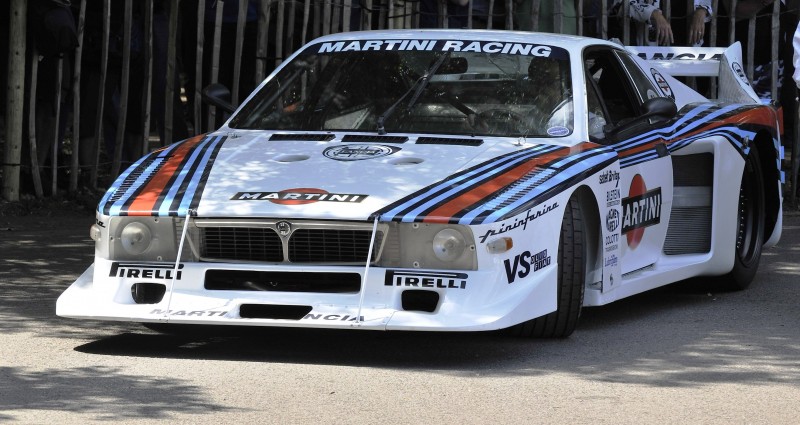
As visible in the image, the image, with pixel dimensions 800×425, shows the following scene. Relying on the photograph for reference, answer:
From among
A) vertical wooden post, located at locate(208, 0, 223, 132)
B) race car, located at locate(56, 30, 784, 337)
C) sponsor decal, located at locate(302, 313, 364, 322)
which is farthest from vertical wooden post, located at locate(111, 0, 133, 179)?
sponsor decal, located at locate(302, 313, 364, 322)

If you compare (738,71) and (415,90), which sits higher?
(738,71)

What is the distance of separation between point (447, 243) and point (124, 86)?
20.3 feet

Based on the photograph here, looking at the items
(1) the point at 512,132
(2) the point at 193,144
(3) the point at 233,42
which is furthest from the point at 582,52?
(3) the point at 233,42

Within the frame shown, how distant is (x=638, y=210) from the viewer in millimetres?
7941

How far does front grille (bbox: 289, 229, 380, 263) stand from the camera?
6.57 m

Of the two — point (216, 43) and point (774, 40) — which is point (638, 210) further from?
point (774, 40)

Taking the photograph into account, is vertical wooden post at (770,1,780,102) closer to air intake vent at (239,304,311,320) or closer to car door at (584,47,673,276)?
car door at (584,47,673,276)

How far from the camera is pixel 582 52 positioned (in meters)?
8.23

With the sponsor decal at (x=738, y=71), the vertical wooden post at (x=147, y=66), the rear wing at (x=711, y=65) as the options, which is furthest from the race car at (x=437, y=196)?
the vertical wooden post at (x=147, y=66)

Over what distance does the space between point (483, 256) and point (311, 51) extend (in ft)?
8.05

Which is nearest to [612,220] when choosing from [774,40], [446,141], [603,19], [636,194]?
[636,194]

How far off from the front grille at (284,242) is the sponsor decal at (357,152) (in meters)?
0.69

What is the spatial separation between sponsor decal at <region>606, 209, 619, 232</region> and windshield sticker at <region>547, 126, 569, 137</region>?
0.44 metres

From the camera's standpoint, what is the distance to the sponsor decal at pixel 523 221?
6.51 m
